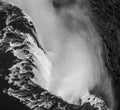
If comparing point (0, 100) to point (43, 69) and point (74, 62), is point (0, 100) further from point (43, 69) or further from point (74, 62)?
point (74, 62)

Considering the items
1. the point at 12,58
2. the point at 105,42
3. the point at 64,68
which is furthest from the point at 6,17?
the point at 105,42

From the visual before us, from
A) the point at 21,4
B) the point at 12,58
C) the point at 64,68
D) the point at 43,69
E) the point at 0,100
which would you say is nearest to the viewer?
the point at 0,100

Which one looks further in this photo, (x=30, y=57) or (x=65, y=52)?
(x=65, y=52)

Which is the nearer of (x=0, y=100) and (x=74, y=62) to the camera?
(x=0, y=100)

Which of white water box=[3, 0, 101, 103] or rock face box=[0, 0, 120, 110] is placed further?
white water box=[3, 0, 101, 103]

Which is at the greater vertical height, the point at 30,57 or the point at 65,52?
the point at 30,57

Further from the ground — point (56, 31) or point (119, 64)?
point (56, 31)

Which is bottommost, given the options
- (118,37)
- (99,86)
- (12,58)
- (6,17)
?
(99,86)

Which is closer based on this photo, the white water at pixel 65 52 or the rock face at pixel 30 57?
the rock face at pixel 30 57
